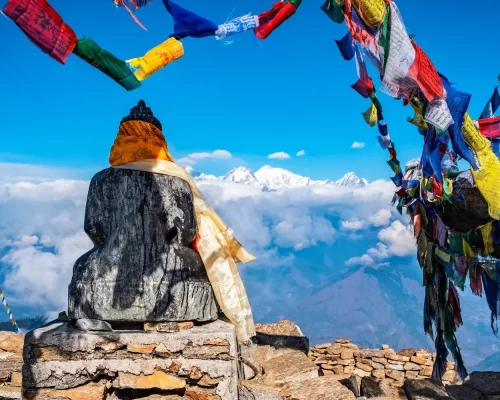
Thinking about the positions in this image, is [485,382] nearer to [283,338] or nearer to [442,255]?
[442,255]

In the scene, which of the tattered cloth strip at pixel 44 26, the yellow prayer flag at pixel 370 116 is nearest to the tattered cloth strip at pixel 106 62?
the tattered cloth strip at pixel 44 26

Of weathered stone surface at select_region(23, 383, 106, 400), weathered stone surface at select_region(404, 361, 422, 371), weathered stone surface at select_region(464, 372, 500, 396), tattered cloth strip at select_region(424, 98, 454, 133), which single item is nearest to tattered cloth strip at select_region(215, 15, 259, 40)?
tattered cloth strip at select_region(424, 98, 454, 133)

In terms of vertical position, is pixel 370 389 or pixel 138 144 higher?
pixel 138 144

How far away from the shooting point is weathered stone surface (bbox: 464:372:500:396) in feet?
22.3

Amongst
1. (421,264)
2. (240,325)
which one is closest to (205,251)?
(240,325)

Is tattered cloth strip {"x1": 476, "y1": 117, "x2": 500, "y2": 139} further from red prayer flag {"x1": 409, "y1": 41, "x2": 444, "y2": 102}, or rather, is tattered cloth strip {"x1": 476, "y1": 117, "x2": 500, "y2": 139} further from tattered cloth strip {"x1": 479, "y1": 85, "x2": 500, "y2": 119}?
red prayer flag {"x1": 409, "y1": 41, "x2": 444, "y2": 102}

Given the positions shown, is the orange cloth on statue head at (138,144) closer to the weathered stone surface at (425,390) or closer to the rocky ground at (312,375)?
the rocky ground at (312,375)

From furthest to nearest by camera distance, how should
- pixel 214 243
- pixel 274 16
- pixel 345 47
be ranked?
pixel 345 47, pixel 214 243, pixel 274 16

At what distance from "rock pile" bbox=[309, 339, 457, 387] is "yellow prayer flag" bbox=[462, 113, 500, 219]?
270 inches

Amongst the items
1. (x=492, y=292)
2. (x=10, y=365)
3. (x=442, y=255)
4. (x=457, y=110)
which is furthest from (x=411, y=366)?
(x=10, y=365)

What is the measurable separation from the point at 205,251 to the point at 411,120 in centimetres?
315

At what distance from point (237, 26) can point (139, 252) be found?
2.28 metres

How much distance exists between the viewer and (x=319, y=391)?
4.96 m

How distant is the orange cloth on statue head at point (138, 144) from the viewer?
4348mm
